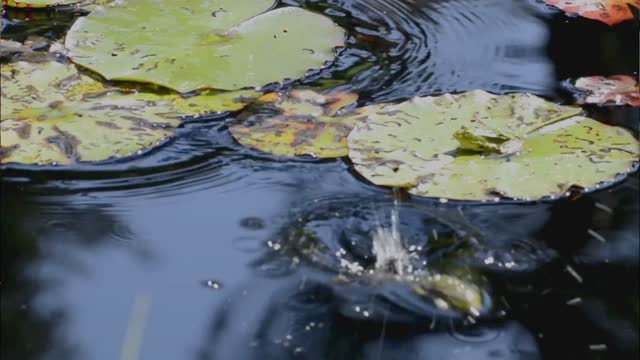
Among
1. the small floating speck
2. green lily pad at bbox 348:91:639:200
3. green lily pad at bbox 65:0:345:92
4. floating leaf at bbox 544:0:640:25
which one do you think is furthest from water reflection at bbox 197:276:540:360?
floating leaf at bbox 544:0:640:25

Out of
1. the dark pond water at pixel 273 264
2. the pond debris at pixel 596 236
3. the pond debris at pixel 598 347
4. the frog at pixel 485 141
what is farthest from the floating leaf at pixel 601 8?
the pond debris at pixel 598 347

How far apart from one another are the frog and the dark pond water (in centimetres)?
14

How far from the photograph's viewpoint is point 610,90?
2.25 m

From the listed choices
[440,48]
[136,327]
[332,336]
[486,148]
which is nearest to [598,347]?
[332,336]

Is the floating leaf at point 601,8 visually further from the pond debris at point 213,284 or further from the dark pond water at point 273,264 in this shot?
the pond debris at point 213,284

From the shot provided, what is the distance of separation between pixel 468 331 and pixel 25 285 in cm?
71

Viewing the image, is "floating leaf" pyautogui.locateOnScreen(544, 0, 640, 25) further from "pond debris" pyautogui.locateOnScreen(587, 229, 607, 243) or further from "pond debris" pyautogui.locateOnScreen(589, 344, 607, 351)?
"pond debris" pyautogui.locateOnScreen(589, 344, 607, 351)

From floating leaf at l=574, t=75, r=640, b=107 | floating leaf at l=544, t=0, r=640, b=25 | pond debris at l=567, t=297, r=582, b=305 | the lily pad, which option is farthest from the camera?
floating leaf at l=544, t=0, r=640, b=25

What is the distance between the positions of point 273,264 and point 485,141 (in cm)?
50

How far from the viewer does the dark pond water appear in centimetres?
159

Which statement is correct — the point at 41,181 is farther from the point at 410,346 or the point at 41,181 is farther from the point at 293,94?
the point at 410,346

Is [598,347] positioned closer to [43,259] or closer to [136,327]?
[136,327]

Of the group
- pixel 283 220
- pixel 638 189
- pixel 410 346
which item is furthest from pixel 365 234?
pixel 638 189

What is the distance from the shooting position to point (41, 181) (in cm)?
195
